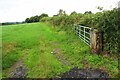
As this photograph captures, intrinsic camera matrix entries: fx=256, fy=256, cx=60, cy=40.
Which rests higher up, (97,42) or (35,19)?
(35,19)

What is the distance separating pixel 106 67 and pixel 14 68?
14.0ft

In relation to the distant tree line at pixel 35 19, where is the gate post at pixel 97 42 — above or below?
below

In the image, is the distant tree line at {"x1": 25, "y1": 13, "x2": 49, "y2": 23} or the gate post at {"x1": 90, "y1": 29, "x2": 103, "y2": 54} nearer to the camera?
the gate post at {"x1": 90, "y1": 29, "x2": 103, "y2": 54}

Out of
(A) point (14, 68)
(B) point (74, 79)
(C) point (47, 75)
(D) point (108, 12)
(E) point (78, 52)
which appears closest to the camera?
(B) point (74, 79)

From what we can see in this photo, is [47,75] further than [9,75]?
No

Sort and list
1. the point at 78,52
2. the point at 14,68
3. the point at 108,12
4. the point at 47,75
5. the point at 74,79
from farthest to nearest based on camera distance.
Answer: the point at 78,52 → the point at 108,12 → the point at 14,68 → the point at 47,75 → the point at 74,79

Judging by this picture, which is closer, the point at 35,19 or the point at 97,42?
the point at 97,42

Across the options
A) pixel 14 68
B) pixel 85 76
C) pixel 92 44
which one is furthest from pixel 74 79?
pixel 92 44

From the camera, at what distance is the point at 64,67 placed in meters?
10.8

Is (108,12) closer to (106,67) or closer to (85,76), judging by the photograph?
(106,67)

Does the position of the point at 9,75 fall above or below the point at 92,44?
below

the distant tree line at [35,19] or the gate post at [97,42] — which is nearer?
the gate post at [97,42]

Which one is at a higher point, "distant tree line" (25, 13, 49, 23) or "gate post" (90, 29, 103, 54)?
"distant tree line" (25, 13, 49, 23)

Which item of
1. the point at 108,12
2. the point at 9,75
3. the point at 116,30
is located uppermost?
the point at 108,12
